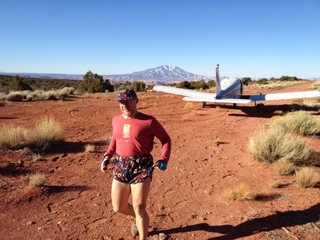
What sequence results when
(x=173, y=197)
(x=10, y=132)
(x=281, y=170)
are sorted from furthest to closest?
(x=10, y=132)
(x=281, y=170)
(x=173, y=197)

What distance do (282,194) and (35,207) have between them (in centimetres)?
456

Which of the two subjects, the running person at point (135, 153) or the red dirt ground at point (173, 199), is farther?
the red dirt ground at point (173, 199)

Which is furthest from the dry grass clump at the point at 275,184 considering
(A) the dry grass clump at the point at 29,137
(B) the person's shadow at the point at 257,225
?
(A) the dry grass clump at the point at 29,137

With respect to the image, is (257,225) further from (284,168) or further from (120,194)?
(284,168)

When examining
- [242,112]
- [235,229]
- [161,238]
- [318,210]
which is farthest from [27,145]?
[242,112]

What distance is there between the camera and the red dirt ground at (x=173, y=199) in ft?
15.4

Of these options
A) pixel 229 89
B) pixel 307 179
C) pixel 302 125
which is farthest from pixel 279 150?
pixel 229 89

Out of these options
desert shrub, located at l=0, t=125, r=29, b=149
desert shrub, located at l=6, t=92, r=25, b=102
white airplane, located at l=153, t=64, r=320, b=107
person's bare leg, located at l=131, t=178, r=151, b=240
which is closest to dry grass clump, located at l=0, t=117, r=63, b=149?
desert shrub, located at l=0, t=125, r=29, b=149

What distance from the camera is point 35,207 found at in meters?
5.41

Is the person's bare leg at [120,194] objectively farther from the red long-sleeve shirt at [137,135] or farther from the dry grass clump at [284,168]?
the dry grass clump at [284,168]

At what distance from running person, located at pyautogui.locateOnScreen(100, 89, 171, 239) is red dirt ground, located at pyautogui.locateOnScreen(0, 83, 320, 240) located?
102cm

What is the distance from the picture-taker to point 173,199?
230 inches

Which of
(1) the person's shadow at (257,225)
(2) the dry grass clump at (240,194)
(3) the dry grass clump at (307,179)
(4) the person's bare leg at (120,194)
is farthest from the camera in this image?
(3) the dry grass clump at (307,179)

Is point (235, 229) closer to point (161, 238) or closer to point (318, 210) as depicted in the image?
point (161, 238)
